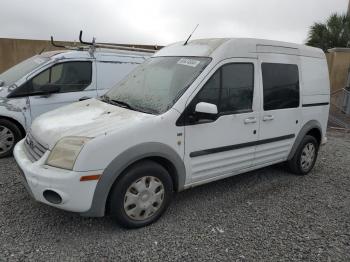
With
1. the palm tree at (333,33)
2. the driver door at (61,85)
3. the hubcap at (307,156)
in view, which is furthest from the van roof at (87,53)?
the palm tree at (333,33)

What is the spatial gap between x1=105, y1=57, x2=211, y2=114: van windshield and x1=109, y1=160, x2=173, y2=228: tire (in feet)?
2.07

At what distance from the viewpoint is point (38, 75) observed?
19.1 ft

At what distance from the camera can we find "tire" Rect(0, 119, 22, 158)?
5543 mm

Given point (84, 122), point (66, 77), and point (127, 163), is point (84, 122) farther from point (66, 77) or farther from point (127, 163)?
point (66, 77)

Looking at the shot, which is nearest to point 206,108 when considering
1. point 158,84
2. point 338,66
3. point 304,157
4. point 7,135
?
point 158,84

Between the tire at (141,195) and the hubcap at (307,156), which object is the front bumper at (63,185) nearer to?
the tire at (141,195)

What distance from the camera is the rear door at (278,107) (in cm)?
447

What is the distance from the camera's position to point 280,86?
15.4 feet

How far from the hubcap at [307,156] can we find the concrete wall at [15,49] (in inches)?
313

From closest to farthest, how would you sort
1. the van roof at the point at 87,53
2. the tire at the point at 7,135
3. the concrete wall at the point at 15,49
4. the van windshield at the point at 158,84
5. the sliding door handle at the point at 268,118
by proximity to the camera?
1. the van windshield at the point at 158,84
2. the sliding door handle at the point at 268,118
3. the tire at the point at 7,135
4. the van roof at the point at 87,53
5. the concrete wall at the point at 15,49

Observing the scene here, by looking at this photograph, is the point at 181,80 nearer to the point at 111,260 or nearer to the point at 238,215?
the point at 238,215

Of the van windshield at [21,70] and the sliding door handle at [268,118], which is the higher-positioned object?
the van windshield at [21,70]

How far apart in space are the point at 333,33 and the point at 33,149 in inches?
675

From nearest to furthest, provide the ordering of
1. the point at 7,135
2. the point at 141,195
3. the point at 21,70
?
1. the point at 141,195
2. the point at 7,135
3. the point at 21,70
